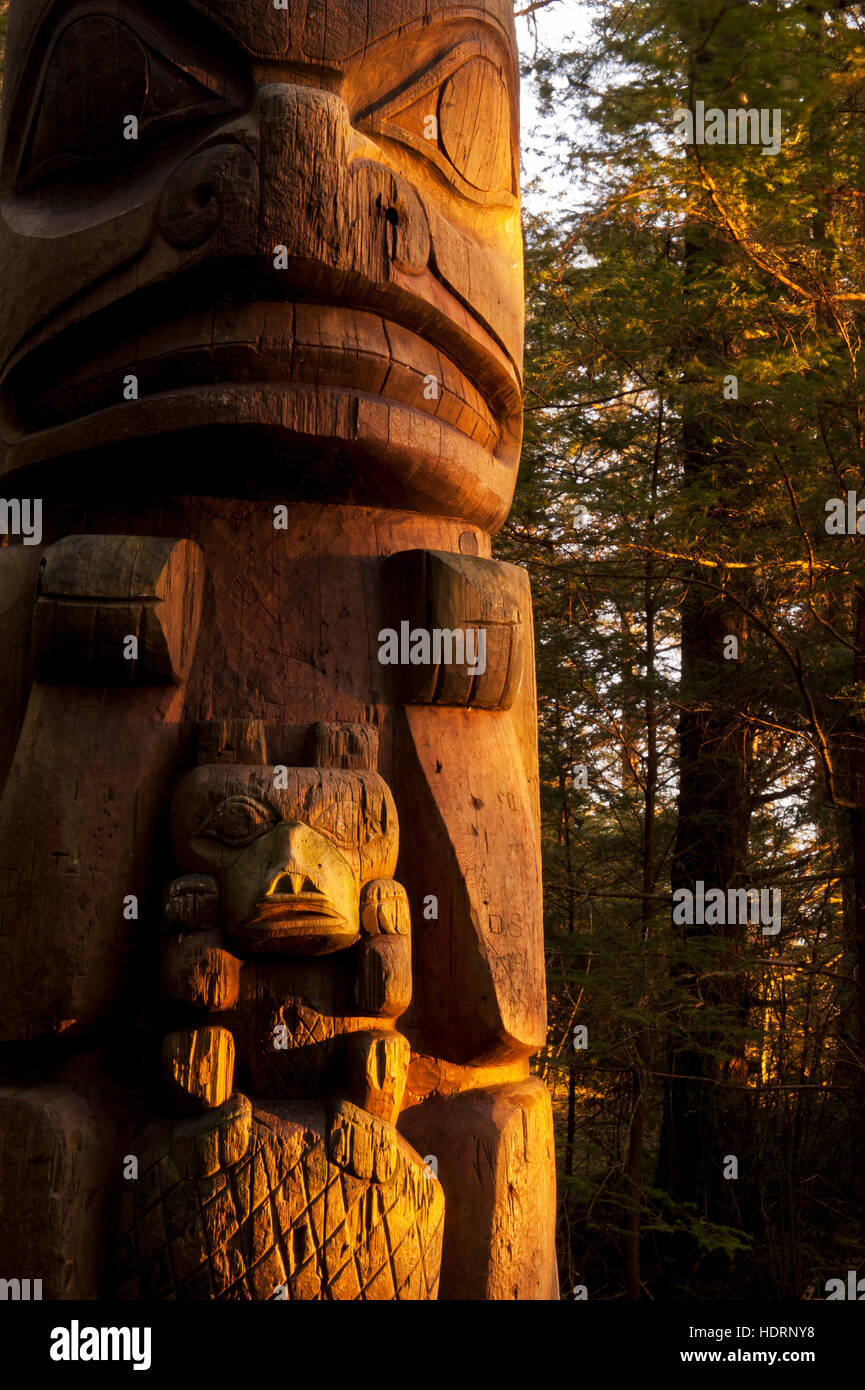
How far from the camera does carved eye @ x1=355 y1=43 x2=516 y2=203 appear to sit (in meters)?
3.40

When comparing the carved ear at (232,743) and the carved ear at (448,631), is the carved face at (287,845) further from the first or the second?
the carved ear at (448,631)

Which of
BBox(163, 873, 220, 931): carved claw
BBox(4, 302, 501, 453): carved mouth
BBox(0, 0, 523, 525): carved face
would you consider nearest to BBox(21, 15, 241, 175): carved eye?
BBox(0, 0, 523, 525): carved face

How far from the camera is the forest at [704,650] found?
20.9ft

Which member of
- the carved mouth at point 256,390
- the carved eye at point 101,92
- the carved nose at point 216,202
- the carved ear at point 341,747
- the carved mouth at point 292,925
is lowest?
the carved mouth at point 292,925

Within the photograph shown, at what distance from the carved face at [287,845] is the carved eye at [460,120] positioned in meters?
1.84

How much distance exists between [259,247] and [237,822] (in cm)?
144

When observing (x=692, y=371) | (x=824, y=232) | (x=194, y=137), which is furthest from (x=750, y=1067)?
(x=194, y=137)

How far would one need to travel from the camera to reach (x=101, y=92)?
3.37m

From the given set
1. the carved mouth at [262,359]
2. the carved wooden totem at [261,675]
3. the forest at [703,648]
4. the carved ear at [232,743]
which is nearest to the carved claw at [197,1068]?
the carved wooden totem at [261,675]

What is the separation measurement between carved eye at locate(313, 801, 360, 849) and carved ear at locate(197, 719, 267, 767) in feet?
0.71

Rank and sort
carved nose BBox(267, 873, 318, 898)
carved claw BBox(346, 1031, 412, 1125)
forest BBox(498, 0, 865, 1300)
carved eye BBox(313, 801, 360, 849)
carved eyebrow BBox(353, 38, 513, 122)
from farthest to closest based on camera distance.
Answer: forest BBox(498, 0, 865, 1300) < carved eyebrow BBox(353, 38, 513, 122) < carved eye BBox(313, 801, 360, 849) < carved claw BBox(346, 1031, 412, 1125) < carved nose BBox(267, 873, 318, 898)

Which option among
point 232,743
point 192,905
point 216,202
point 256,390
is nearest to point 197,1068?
point 192,905

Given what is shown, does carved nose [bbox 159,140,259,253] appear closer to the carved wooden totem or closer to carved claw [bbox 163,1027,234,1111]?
the carved wooden totem
